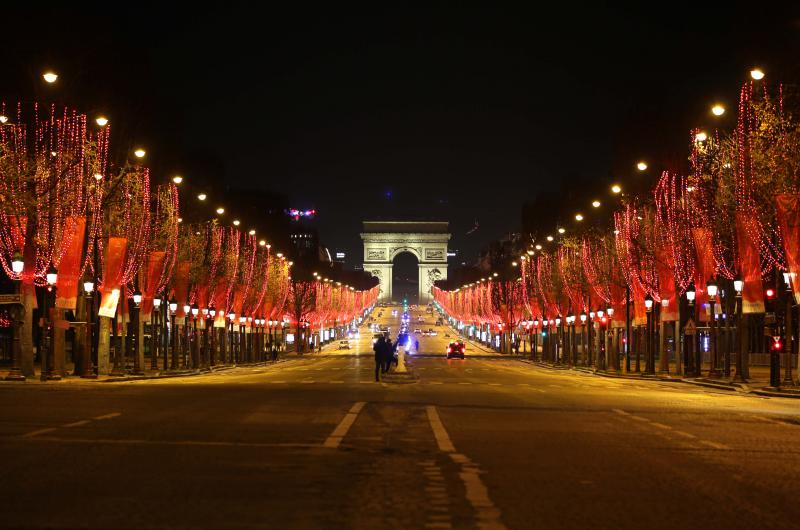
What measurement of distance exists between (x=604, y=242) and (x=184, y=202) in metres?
24.9

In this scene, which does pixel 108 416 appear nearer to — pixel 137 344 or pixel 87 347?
pixel 87 347

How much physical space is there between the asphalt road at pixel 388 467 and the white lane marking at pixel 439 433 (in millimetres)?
49

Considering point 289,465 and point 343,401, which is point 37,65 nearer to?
point 343,401

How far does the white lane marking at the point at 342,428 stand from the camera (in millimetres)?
17953

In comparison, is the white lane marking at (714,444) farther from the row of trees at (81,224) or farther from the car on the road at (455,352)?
the car on the road at (455,352)

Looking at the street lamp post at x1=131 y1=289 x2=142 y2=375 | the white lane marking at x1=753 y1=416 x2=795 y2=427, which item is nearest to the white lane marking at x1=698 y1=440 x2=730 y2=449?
the white lane marking at x1=753 y1=416 x2=795 y2=427

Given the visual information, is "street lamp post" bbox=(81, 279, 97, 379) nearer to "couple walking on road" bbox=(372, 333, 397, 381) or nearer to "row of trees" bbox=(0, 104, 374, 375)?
"row of trees" bbox=(0, 104, 374, 375)

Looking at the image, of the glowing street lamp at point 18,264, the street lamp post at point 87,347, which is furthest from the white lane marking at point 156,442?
the street lamp post at point 87,347

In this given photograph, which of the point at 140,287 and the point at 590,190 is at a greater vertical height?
the point at 590,190

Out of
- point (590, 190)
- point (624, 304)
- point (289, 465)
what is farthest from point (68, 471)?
point (590, 190)

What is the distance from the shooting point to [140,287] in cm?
5725

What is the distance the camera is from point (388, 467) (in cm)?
1491

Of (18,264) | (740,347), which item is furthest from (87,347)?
(740,347)

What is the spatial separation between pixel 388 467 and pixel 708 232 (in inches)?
1394
